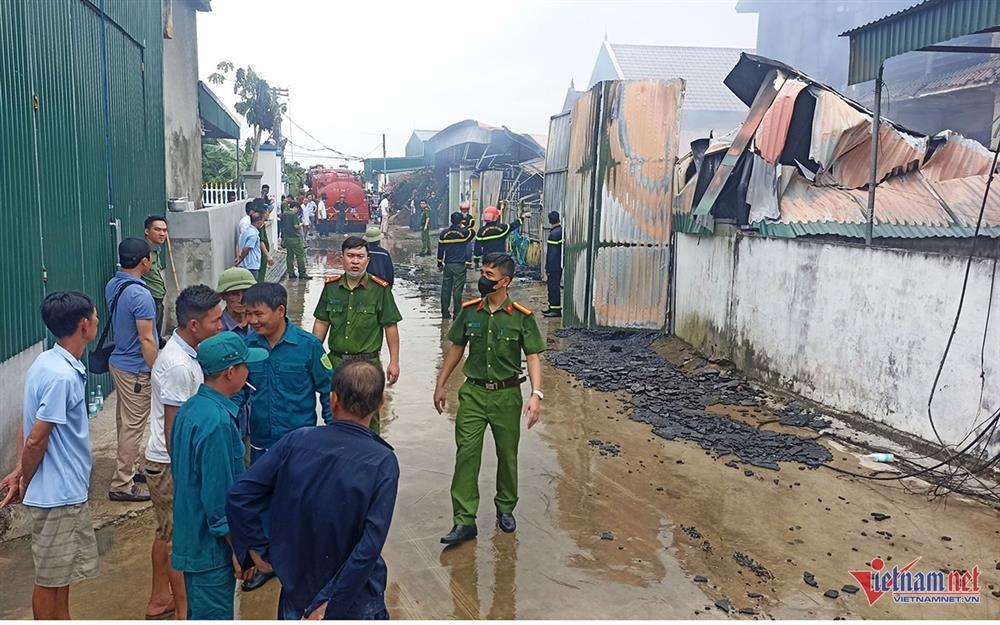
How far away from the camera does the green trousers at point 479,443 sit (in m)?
4.86

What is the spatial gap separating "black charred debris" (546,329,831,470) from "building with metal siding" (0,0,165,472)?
5296 mm

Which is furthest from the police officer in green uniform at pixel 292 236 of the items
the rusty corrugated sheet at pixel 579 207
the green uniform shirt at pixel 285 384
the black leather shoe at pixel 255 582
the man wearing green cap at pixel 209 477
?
the man wearing green cap at pixel 209 477

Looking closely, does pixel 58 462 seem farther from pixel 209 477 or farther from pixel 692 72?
pixel 692 72

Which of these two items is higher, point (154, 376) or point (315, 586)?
point (154, 376)

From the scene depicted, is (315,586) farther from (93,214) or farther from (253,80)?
(253,80)

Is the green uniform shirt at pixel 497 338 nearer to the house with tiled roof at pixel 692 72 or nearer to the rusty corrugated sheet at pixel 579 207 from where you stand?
the rusty corrugated sheet at pixel 579 207

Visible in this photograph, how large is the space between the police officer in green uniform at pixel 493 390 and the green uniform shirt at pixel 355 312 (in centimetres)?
74

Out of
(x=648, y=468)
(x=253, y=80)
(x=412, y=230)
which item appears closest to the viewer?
(x=648, y=468)

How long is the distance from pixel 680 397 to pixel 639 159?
3955 millimetres

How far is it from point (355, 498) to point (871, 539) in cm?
385

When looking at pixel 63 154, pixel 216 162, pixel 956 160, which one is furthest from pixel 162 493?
pixel 216 162

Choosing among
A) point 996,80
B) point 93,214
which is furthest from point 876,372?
point 996,80

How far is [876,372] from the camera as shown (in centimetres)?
678

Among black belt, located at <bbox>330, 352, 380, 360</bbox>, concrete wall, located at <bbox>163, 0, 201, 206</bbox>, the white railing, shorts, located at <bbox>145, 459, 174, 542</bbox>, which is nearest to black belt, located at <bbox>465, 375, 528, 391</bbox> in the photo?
black belt, located at <bbox>330, 352, 380, 360</bbox>
